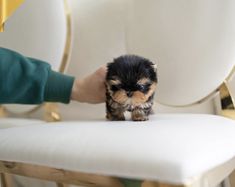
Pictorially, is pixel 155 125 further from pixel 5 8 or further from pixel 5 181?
pixel 5 181

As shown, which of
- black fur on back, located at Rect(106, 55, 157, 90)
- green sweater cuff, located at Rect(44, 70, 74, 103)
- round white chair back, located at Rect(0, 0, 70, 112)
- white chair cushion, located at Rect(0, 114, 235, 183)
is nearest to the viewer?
white chair cushion, located at Rect(0, 114, 235, 183)

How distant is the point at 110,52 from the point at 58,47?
0.14 meters

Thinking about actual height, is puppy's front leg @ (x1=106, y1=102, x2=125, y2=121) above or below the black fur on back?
below

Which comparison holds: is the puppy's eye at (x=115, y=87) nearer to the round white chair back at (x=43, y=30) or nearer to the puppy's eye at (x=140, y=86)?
the puppy's eye at (x=140, y=86)

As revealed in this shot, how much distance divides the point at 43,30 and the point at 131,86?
1.51ft

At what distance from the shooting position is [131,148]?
43 centimetres

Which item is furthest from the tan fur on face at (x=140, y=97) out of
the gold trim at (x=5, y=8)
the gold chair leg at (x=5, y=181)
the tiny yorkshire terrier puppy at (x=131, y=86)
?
the gold chair leg at (x=5, y=181)

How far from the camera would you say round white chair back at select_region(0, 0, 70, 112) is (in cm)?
97

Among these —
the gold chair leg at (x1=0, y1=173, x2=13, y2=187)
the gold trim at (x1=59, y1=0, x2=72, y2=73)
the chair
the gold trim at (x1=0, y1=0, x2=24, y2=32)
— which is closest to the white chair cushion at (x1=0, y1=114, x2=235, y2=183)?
the chair

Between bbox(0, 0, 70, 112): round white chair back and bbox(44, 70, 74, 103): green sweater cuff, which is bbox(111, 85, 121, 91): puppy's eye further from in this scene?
bbox(0, 0, 70, 112): round white chair back

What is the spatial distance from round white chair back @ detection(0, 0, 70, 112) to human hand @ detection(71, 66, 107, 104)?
256 millimetres

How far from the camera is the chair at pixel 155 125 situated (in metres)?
0.42

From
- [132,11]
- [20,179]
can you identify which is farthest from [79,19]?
[20,179]

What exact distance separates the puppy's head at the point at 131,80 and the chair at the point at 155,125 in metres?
0.05
